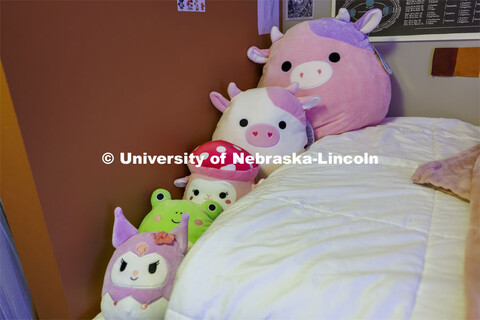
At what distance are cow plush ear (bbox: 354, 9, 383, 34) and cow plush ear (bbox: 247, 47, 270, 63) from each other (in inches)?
14.4

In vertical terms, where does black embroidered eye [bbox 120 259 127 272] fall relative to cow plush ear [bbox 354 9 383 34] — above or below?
below

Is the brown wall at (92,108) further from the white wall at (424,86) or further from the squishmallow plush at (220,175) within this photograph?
the white wall at (424,86)

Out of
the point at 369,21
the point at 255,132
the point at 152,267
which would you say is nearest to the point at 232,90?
the point at 255,132

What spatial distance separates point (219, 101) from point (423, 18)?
897 mm

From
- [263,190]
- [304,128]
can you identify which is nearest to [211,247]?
[263,190]

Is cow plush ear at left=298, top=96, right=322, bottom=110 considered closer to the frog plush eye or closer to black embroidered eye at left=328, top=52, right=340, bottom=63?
black embroidered eye at left=328, top=52, right=340, bottom=63

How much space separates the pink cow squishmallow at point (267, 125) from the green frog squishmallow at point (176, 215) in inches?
9.6

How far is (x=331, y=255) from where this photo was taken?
1.86 feet

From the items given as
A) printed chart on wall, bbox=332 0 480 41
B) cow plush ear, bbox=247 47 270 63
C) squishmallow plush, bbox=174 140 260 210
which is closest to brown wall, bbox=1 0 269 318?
squishmallow plush, bbox=174 140 260 210

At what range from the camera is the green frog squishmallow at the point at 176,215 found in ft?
2.90

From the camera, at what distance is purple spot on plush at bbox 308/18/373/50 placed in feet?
4.18

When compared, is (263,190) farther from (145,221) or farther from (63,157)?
(63,157)

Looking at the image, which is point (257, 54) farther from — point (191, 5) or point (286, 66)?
point (191, 5)

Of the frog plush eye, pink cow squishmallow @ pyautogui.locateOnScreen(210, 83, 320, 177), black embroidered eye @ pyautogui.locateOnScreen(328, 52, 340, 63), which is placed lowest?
the frog plush eye
